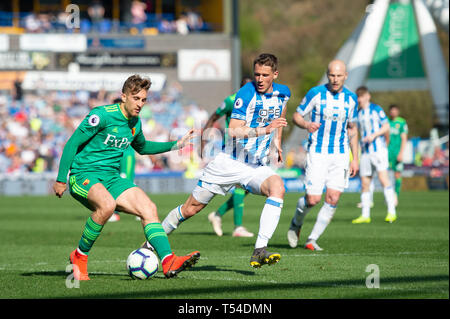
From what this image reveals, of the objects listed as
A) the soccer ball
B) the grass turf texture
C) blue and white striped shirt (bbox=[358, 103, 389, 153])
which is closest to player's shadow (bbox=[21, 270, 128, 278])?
the grass turf texture

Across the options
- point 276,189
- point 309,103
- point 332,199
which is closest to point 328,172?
point 332,199

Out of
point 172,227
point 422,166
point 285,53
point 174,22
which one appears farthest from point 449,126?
point 285,53

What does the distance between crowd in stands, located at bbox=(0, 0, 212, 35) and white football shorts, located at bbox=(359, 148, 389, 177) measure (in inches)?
1102

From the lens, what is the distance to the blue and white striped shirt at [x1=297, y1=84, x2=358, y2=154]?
9.83 m

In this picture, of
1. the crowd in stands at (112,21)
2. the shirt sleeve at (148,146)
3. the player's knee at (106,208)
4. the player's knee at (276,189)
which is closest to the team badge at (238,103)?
the shirt sleeve at (148,146)

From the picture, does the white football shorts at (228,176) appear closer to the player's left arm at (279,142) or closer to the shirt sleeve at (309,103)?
the player's left arm at (279,142)

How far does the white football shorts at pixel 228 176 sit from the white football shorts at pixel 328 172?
199cm

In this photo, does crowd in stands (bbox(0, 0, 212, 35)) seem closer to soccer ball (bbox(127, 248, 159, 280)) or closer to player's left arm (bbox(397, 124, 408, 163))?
player's left arm (bbox(397, 124, 408, 163))

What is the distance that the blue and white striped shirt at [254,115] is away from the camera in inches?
307

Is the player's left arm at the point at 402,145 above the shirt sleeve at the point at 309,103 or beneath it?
beneath

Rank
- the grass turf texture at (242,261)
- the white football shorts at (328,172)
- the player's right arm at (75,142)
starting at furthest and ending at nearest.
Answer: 1. the white football shorts at (328,172)
2. the player's right arm at (75,142)
3. the grass turf texture at (242,261)

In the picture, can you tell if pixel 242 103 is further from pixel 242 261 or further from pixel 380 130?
pixel 380 130

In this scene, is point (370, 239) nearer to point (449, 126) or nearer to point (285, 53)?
point (449, 126)

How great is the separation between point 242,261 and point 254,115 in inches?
70.8
